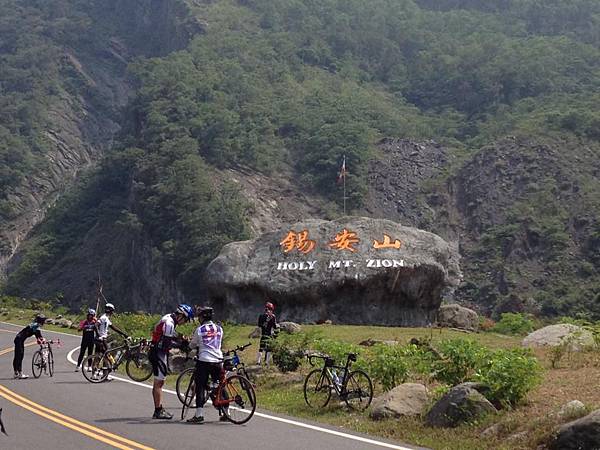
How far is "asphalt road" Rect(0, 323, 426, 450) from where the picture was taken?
1026 cm

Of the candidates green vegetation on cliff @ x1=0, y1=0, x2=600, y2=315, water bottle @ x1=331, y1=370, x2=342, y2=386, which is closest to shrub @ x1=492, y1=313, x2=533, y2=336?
green vegetation on cliff @ x1=0, y1=0, x2=600, y2=315

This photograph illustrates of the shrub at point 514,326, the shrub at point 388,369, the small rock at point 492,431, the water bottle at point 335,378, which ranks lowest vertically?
the small rock at point 492,431

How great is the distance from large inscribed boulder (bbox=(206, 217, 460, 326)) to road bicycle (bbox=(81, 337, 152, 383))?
13.7 meters

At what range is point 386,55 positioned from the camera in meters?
100

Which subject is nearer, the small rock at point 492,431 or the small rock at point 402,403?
the small rock at point 492,431

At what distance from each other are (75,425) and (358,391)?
4.63 m

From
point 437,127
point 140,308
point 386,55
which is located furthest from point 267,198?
point 386,55

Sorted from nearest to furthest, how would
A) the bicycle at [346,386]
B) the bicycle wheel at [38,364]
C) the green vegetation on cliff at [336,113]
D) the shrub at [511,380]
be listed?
the shrub at [511,380] → the bicycle at [346,386] → the bicycle wheel at [38,364] → the green vegetation on cliff at [336,113]

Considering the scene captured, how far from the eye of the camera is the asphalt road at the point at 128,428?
1026 cm

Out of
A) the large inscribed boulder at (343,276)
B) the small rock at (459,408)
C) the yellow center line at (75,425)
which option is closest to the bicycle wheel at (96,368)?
the yellow center line at (75,425)

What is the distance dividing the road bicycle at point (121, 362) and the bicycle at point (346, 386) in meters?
5.71

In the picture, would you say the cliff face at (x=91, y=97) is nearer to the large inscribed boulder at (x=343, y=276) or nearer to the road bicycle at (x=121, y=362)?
the large inscribed boulder at (x=343, y=276)

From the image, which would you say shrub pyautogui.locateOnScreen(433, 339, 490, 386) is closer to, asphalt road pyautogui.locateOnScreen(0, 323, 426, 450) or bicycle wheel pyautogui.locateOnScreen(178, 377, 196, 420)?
asphalt road pyautogui.locateOnScreen(0, 323, 426, 450)

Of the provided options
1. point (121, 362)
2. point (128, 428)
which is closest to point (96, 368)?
point (121, 362)
